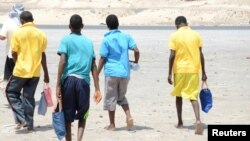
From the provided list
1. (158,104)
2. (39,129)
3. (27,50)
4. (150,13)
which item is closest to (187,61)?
(27,50)

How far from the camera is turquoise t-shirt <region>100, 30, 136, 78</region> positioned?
9734 mm

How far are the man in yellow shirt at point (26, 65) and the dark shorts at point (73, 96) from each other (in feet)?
4.71

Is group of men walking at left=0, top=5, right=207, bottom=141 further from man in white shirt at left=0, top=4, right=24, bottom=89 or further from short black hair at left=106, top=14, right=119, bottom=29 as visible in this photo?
man in white shirt at left=0, top=4, right=24, bottom=89

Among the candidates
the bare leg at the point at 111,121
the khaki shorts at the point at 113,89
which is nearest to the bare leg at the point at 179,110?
the khaki shorts at the point at 113,89

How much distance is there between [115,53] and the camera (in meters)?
9.74

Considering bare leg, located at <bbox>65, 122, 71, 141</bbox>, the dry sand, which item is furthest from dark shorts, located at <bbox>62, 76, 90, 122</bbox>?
the dry sand

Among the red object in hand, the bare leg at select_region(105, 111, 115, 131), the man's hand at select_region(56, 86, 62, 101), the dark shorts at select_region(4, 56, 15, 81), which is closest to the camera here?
the man's hand at select_region(56, 86, 62, 101)

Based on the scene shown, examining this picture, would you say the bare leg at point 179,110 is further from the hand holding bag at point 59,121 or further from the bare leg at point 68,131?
the hand holding bag at point 59,121

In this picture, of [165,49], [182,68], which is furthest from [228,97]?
[165,49]

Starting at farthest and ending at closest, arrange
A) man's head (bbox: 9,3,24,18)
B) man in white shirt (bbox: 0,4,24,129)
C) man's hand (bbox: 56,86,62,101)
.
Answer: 1. man's head (bbox: 9,3,24,18)
2. man in white shirt (bbox: 0,4,24,129)
3. man's hand (bbox: 56,86,62,101)

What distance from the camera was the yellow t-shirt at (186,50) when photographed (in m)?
9.70

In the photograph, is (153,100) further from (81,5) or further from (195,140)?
(81,5)

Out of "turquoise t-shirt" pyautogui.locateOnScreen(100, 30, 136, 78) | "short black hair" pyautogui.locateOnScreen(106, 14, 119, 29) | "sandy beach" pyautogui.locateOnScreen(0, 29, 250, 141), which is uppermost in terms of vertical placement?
"short black hair" pyautogui.locateOnScreen(106, 14, 119, 29)

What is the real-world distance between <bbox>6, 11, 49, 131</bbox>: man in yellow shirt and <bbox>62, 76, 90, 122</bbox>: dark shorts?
Result: 144cm
